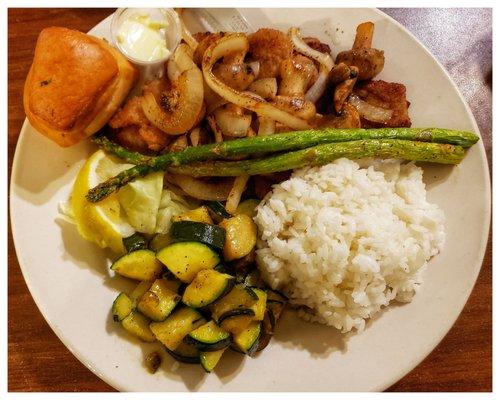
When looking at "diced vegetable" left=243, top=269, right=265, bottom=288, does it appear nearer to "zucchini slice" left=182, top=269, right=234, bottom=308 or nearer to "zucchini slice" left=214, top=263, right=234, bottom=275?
"zucchini slice" left=214, top=263, right=234, bottom=275

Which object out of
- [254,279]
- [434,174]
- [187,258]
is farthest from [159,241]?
[434,174]

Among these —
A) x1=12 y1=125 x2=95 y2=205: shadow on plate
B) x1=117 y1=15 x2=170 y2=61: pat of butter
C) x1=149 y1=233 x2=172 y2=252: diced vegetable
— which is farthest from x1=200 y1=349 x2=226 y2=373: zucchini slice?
x1=117 y1=15 x2=170 y2=61: pat of butter

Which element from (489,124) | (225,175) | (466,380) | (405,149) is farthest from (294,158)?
(466,380)

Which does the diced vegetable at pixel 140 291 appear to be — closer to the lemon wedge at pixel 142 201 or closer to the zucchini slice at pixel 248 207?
the lemon wedge at pixel 142 201

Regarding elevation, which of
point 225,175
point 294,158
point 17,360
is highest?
point 294,158

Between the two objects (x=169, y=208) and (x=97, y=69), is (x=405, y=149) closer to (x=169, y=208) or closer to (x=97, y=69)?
(x=169, y=208)

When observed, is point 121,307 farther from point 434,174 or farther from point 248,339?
point 434,174
